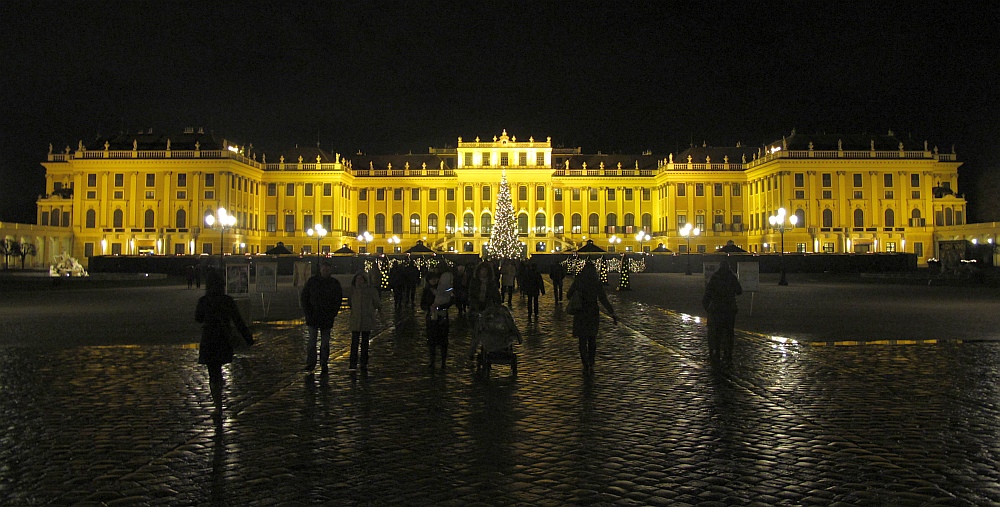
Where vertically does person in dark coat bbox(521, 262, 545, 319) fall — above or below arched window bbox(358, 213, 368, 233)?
below

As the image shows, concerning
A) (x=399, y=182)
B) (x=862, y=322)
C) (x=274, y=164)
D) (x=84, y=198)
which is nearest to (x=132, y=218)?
(x=84, y=198)

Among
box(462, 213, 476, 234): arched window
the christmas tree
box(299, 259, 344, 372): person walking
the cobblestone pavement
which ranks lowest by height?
the cobblestone pavement

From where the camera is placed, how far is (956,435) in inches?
283

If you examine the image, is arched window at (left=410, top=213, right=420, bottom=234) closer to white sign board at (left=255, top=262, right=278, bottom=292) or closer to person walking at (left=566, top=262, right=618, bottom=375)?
white sign board at (left=255, top=262, right=278, bottom=292)

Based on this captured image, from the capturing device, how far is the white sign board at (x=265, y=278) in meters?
20.4

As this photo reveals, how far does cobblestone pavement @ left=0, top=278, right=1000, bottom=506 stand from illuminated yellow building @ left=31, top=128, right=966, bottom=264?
66494mm

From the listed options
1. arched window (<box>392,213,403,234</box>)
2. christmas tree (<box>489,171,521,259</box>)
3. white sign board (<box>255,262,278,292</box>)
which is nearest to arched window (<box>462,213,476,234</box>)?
arched window (<box>392,213,403,234</box>)

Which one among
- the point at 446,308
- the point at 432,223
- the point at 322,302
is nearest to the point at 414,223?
the point at 432,223

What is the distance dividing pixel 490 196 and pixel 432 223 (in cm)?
758

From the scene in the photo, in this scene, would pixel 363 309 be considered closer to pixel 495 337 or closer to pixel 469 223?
pixel 495 337

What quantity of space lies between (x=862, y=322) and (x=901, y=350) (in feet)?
17.0

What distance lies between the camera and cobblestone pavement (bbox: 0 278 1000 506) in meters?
5.67

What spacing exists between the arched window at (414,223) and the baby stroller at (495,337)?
7994 cm

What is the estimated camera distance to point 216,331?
802cm
